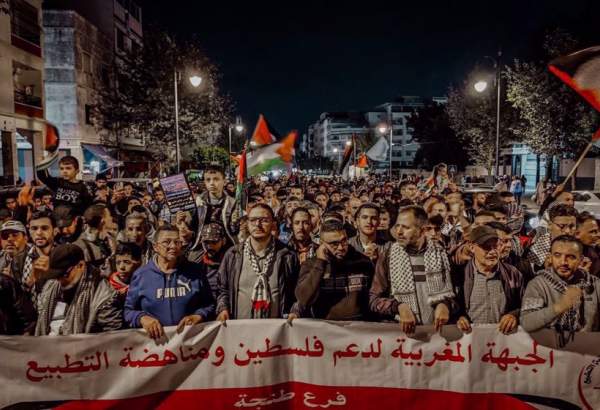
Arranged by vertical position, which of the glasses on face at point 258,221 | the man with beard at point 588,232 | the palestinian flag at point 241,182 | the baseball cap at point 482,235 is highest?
the palestinian flag at point 241,182

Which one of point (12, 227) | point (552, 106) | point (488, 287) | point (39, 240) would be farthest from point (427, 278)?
point (552, 106)

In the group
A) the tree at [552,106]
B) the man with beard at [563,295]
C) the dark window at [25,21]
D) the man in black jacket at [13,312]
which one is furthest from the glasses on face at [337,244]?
the dark window at [25,21]

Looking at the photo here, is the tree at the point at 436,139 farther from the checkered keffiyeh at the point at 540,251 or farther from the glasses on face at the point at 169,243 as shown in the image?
the glasses on face at the point at 169,243

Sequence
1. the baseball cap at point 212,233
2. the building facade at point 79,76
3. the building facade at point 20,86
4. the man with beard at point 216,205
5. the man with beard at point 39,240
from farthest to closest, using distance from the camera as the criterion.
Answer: the building facade at point 79,76 → the building facade at point 20,86 → the man with beard at point 216,205 → the baseball cap at point 212,233 → the man with beard at point 39,240

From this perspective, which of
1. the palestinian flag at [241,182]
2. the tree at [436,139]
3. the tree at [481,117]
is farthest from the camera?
the tree at [436,139]

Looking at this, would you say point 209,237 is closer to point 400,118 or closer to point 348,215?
Answer: point 348,215

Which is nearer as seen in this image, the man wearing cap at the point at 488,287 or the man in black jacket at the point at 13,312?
the man wearing cap at the point at 488,287

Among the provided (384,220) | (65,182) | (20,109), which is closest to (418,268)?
(384,220)

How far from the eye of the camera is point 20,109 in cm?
2381

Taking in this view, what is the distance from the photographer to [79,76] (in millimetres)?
30641

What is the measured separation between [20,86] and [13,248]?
2402 centimetres

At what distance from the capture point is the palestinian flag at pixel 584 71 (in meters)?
4.80

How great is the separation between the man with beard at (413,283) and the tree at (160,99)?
100 feet

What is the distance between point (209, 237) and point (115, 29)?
36.8 meters
